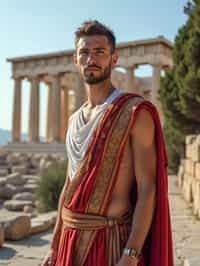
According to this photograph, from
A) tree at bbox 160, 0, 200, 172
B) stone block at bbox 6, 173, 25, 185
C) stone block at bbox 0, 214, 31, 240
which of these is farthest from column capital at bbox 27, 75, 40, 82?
stone block at bbox 0, 214, 31, 240

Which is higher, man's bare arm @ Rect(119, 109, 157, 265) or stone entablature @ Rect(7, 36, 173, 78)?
stone entablature @ Rect(7, 36, 173, 78)

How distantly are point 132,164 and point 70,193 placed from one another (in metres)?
0.39

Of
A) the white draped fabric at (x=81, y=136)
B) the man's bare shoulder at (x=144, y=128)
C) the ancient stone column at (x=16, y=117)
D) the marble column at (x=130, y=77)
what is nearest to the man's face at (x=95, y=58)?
the white draped fabric at (x=81, y=136)

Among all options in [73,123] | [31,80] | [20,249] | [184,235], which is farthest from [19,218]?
[31,80]

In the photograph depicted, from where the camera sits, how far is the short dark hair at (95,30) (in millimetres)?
2445

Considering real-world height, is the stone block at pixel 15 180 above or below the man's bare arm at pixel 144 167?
below

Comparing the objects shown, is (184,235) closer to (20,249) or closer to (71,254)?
(20,249)

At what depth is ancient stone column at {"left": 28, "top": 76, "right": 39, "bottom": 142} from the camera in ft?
134

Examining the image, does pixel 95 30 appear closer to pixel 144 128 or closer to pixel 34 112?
pixel 144 128

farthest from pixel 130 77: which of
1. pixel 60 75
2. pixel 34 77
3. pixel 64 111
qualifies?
pixel 64 111

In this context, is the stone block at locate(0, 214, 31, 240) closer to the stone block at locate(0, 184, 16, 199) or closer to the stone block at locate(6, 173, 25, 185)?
the stone block at locate(0, 184, 16, 199)

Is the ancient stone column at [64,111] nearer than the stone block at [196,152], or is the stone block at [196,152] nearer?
the stone block at [196,152]

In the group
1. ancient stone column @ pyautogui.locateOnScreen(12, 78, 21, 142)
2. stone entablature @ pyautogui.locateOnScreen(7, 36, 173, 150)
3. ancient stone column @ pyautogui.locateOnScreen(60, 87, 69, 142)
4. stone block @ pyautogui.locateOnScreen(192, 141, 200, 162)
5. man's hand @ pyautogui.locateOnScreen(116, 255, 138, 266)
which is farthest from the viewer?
ancient stone column @ pyautogui.locateOnScreen(60, 87, 69, 142)

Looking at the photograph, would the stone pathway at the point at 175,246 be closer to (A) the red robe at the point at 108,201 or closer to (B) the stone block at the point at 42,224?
(B) the stone block at the point at 42,224
